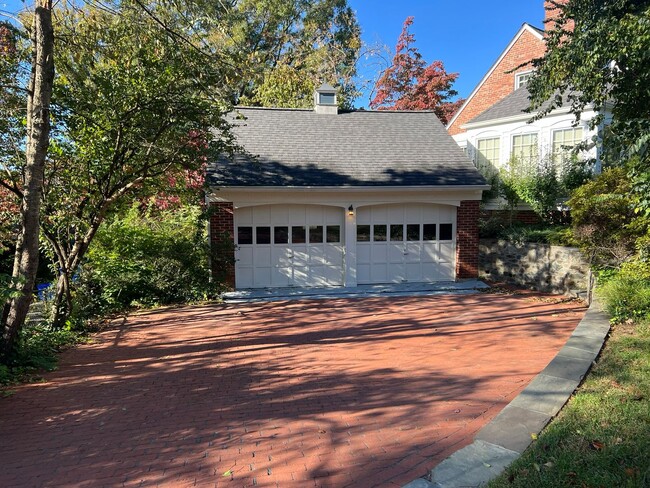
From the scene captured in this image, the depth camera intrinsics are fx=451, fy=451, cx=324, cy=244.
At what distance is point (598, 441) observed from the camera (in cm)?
359

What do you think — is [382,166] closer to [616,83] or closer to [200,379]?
[616,83]

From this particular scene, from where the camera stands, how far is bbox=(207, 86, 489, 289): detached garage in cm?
1228

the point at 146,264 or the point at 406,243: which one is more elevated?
the point at 406,243

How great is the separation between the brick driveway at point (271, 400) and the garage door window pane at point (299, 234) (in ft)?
12.8

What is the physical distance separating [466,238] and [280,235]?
18.0 feet

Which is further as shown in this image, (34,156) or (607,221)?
(607,221)

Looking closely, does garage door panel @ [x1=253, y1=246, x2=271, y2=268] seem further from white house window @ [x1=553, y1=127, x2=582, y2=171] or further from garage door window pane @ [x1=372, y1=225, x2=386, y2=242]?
white house window @ [x1=553, y1=127, x2=582, y2=171]

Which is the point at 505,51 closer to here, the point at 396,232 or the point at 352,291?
the point at 396,232

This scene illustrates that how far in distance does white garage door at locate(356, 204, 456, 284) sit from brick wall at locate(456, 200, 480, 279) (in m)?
0.16

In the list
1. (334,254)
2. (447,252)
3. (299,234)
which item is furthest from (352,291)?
(447,252)

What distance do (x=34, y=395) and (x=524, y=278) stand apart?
1154 centimetres

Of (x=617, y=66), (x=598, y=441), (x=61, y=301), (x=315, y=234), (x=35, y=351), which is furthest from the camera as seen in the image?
(x=315, y=234)

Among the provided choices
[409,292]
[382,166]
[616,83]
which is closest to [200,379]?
[409,292]

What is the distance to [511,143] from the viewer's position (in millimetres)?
16453
